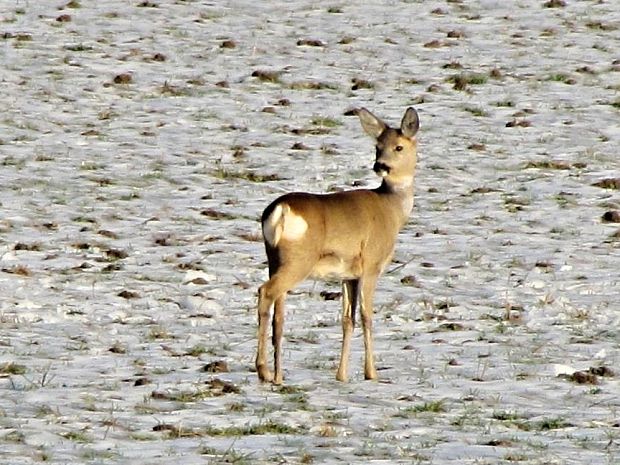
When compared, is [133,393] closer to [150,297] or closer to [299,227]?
[299,227]

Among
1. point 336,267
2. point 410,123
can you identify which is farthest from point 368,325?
point 410,123

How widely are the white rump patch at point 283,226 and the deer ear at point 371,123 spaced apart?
5.25 feet

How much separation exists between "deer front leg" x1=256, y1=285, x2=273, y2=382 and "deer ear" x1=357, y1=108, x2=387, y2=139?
1892 millimetres

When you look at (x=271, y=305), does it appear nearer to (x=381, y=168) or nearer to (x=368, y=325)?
(x=368, y=325)

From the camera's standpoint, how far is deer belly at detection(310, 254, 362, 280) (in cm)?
910

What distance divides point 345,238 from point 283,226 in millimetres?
609

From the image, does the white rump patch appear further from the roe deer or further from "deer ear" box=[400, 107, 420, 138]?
"deer ear" box=[400, 107, 420, 138]

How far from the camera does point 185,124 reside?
17.6 m

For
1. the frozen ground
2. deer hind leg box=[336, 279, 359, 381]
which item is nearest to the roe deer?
deer hind leg box=[336, 279, 359, 381]

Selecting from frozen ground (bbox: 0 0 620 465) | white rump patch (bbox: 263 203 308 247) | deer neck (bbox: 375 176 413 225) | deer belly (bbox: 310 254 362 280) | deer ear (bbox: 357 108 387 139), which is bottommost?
frozen ground (bbox: 0 0 620 465)

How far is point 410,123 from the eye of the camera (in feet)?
33.3

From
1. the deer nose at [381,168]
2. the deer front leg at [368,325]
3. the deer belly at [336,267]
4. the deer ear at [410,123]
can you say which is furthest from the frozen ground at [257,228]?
the deer ear at [410,123]

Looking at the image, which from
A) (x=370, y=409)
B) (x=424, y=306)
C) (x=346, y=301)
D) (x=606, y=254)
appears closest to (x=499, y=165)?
(x=606, y=254)

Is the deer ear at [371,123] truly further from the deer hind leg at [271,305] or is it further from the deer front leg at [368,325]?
the deer hind leg at [271,305]
